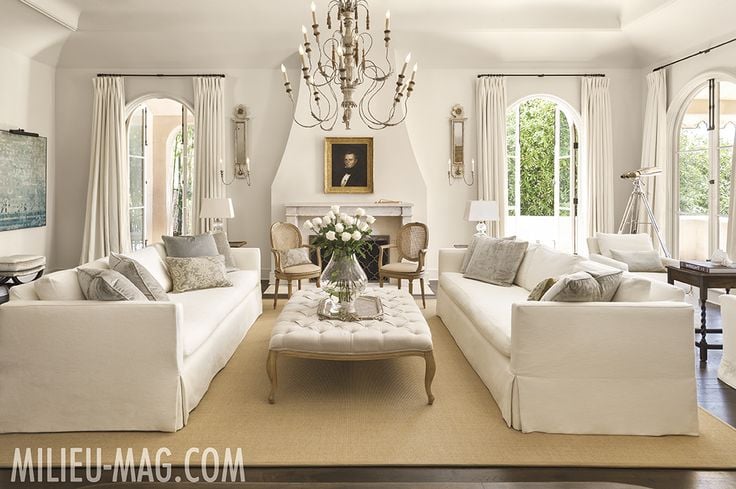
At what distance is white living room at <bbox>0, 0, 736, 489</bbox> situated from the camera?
120 inches

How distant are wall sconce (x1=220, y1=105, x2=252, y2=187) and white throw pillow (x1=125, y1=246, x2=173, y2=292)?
3.63 m

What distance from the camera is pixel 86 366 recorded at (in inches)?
124

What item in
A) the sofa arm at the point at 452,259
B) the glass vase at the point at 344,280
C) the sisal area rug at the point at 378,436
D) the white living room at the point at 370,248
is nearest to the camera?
the sisal area rug at the point at 378,436

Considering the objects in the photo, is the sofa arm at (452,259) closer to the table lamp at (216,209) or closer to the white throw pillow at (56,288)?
the table lamp at (216,209)

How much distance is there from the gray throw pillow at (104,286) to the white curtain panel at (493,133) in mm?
6072

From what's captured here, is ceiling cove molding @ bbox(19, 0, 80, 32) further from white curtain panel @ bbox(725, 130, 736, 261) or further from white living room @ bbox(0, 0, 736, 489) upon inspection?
white curtain panel @ bbox(725, 130, 736, 261)

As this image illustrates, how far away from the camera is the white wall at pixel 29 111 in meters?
7.45

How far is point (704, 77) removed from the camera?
282 inches

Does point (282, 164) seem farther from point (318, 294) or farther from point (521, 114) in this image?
point (521, 114)

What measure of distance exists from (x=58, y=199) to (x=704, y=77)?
350 inches

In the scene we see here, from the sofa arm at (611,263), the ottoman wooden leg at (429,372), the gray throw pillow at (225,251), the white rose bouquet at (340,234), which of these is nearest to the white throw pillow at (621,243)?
the sofa arm at (611,263)

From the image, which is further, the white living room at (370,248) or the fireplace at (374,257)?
the fireplace at (374,257)

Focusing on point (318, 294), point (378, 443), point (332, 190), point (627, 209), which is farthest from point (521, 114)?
point (378, 443)

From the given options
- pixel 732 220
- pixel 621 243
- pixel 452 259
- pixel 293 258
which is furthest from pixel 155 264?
pixel 732 220
